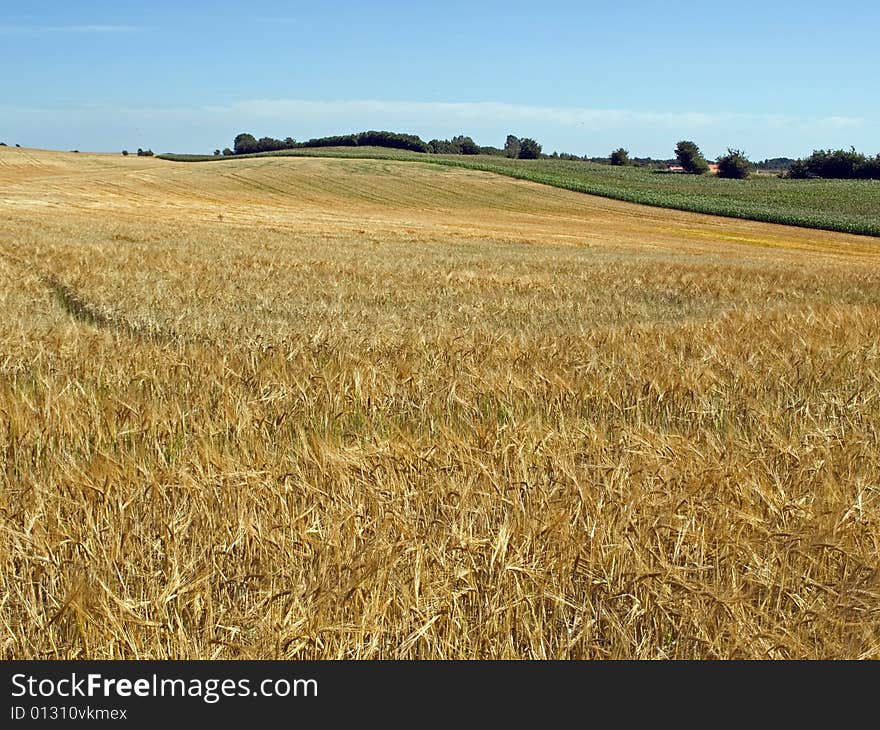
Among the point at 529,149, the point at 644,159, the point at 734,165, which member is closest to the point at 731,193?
the point at 734,165

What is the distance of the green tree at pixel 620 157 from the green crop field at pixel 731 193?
62.7 feet

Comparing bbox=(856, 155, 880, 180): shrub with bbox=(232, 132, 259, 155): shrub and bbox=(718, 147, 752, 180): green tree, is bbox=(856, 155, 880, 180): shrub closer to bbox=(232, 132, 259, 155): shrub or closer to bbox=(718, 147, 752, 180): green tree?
bbox=(718, 147, 752, 180): green tree

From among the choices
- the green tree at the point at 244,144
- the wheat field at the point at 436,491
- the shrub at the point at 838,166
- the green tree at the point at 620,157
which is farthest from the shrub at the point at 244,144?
the wheat field at the point at 436,491

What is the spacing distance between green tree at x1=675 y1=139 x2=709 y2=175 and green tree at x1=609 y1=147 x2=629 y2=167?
6806 millimetres

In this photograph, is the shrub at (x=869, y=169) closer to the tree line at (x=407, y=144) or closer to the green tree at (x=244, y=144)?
the tree line at (x=407, y=144)

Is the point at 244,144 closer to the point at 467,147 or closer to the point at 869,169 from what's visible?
the point at 467,147

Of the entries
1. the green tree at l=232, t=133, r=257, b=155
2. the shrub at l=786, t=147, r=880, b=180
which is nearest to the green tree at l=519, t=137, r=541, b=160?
the shrub at l=786, t=147, r=880, b=180

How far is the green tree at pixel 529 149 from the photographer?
11419 cm

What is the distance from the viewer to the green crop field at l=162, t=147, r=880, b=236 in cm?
5556

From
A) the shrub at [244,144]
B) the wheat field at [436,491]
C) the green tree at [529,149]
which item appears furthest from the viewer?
the shrub at [244,144]

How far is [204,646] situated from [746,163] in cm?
9930

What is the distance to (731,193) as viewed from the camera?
230 ft

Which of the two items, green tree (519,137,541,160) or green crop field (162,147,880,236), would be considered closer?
green crop field (162,147,880,236)

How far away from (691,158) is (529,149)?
25.1m
